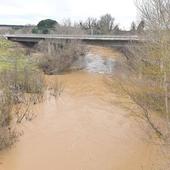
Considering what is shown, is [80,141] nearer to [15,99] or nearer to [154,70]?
[154,70]

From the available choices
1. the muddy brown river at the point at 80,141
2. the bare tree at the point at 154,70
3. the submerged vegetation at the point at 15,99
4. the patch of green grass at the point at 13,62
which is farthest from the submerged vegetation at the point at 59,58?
the bare tree at the point at 154,70

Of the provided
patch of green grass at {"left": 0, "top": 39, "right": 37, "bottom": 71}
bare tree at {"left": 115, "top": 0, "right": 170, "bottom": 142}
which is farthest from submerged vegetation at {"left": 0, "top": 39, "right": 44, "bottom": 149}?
bare tree at {"left": 115, "top": 0, "right": 170, "bottom": 142}


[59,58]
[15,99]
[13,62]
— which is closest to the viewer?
[15,99]

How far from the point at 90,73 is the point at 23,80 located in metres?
12.4

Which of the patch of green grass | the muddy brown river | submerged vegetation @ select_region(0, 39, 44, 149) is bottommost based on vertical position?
the muddy brown river

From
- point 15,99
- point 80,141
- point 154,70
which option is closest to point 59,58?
point 15,99

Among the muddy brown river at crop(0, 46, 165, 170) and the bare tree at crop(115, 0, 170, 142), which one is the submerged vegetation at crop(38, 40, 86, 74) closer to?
the muddy brown river at crop(0, 46, 165, 170)

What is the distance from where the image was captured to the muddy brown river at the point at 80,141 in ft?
44.2

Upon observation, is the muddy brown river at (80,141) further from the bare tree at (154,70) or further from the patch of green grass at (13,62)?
the patch of green grass at (13,62)

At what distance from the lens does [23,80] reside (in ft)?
79.5

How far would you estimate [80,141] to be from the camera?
15617 millimetres

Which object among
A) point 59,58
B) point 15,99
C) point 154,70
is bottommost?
point 15,99

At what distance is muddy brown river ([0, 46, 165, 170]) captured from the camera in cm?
1346

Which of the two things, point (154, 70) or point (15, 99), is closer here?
point (154, 70)
